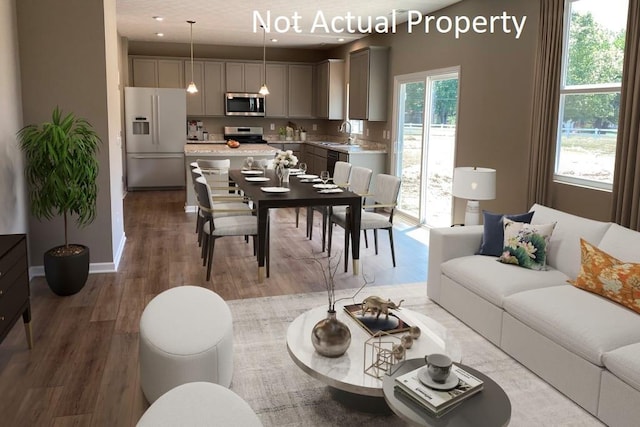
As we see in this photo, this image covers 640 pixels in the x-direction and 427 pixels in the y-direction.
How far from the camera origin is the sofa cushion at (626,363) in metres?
2.42

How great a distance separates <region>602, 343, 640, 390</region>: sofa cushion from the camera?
7.95 feet

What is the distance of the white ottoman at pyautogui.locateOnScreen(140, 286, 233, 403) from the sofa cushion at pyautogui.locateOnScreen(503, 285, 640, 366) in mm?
1717

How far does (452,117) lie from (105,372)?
489 cm

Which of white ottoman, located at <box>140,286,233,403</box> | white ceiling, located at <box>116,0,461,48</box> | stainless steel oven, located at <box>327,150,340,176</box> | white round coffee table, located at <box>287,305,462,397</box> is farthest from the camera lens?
stainless steel oven, located at <box>327,150,340,176</box>

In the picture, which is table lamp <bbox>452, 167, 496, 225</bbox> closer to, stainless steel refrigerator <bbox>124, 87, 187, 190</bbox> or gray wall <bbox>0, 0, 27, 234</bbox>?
gray wall <bbox>0, 0, 27, 234</bbox>

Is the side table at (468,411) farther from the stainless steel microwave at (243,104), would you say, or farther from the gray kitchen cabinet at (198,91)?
the gray kitchen cabinet at (198,91)

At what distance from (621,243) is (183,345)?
2614 mm

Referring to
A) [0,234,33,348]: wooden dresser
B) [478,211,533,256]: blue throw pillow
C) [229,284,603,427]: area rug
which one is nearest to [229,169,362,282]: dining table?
[229,284,603,427]: area rug

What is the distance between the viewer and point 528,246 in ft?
12.2

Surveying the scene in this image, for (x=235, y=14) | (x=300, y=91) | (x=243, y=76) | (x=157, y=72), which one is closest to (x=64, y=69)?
(x=235, y=14)

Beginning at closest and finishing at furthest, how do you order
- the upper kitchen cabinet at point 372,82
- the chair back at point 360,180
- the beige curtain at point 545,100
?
the beige curtain at point 545,100 → the chair back at point 360,180 → the upper kitchen cabinet at point 372,82

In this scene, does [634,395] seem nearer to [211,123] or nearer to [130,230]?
[130,230]

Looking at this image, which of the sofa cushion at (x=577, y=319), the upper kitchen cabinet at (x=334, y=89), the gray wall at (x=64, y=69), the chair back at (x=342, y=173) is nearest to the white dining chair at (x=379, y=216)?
the chair back at (x=342, y=173)

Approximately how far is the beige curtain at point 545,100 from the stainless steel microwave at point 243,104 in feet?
22.3
